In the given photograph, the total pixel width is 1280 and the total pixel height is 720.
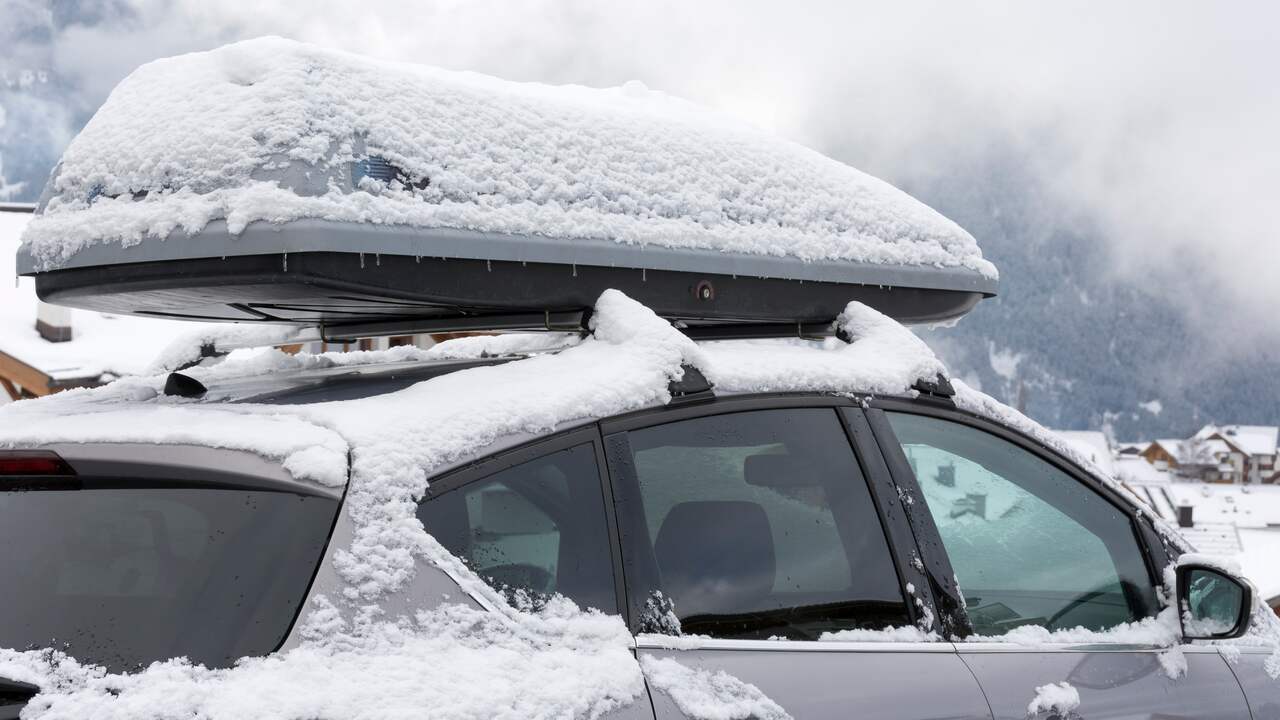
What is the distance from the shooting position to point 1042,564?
8.46ft

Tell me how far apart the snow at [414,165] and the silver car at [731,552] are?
38 centimetres

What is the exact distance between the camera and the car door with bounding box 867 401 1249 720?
236cm

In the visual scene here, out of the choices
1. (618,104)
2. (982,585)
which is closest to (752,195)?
(618,104)

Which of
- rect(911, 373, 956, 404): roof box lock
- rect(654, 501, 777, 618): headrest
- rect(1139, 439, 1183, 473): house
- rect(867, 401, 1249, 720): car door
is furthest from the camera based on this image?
rect(1139, 439, 1183, 473): house

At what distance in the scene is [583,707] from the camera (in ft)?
5.39

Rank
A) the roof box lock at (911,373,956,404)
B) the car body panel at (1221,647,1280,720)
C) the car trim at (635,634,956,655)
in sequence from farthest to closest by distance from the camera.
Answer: the car body panel at (1221,647,1280,720)
the roof box lock at (911,373,956,404)
the car trim at (635,634,956,655)

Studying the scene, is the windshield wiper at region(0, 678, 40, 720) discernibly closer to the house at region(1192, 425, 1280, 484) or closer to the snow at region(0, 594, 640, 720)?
the snow at region(0, 594, 640, 720)

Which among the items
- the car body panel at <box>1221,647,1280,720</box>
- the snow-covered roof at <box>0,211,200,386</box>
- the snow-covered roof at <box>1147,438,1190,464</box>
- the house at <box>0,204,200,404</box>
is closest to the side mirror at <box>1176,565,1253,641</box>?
the car body panel at <box>1221,647,1280,720</box>

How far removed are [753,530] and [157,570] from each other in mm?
1024

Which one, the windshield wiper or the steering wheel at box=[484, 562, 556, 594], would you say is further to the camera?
the steering wheel at box=[484, 562, 556, 594]

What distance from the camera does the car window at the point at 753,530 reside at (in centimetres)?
194

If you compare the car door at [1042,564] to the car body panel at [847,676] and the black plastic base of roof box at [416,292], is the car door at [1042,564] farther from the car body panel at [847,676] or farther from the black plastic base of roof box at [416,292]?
the black plastic base of roof box at [416,292]

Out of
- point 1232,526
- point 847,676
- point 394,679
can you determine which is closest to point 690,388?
point 847,676

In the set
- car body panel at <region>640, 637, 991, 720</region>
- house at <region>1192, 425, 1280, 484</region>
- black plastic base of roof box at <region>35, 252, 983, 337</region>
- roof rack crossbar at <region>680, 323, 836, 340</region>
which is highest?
black plastic base of roof box at <region>35, 252, 983, 337</region>
